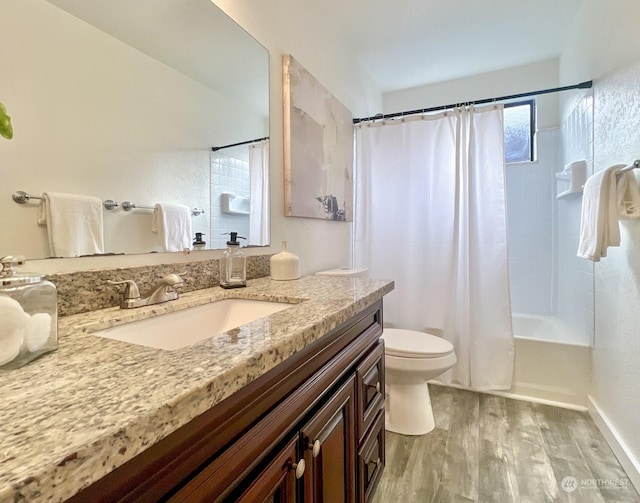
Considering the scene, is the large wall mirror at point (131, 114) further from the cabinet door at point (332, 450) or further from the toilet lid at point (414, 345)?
the toilet lid at point (414, 345)

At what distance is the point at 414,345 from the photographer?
179 centimetres

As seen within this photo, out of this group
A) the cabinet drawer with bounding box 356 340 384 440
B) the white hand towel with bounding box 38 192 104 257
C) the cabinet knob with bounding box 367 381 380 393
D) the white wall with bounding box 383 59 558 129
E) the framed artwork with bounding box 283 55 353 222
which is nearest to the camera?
the white hand towel with bounding box 38 192 104 257

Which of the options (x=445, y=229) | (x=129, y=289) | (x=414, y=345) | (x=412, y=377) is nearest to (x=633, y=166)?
(x=445, y=229)

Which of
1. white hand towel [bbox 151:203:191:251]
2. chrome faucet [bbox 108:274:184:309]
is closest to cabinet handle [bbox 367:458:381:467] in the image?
chrome faucet [bbox 108:274:184:309]

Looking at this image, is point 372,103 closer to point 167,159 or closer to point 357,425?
point 167,159

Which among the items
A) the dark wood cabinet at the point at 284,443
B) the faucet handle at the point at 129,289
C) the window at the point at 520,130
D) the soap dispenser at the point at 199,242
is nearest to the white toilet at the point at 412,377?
the dark wood cabinet at the point at 284,443

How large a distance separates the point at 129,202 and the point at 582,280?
259 centimetres

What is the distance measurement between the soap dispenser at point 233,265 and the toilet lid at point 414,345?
902mm

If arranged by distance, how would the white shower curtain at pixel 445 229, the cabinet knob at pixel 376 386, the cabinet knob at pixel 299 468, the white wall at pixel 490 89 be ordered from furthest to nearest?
the white wall at pixel 490 89, the white shower curtain at pixel 445 229, the cabinet knob at pixel 376 386, the cabinet knob at pixel 299 468

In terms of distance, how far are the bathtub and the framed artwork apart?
1.48 metres

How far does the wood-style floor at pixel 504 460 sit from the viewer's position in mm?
1332

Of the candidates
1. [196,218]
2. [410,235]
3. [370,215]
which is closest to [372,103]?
[370,215]

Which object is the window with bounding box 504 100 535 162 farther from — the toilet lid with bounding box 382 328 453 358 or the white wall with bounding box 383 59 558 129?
the toilet lid with bounding box 382 328 453 358

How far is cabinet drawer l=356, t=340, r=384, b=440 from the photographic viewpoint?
1.00 m
